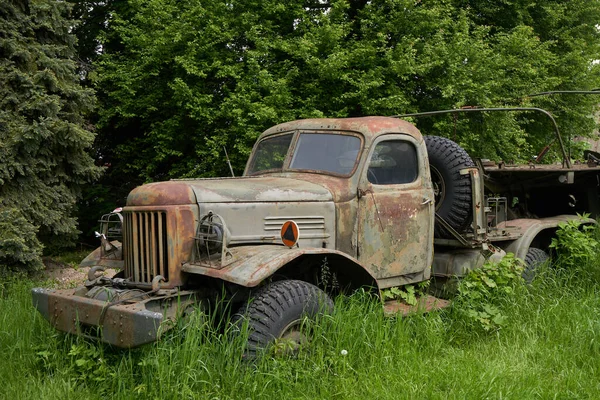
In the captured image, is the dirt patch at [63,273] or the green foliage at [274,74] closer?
the dirt patch at [63,273]

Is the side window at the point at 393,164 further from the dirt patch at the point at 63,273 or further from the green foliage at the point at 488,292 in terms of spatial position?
the dirt patch at the point at 63,273

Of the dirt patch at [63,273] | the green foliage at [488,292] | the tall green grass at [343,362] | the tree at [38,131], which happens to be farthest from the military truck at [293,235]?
the dirt patch at [63,273]

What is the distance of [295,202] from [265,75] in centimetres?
500

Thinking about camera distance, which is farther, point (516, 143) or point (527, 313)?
point (516, 143)

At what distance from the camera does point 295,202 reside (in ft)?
15.8

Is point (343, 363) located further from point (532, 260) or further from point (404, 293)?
point (532, 260)

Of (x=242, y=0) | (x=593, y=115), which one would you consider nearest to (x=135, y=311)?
(x=242, y=0)

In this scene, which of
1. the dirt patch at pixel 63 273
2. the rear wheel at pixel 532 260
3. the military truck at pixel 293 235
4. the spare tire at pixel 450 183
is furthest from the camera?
the dirt patch at pixel 63 273

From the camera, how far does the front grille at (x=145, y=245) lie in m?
4.31

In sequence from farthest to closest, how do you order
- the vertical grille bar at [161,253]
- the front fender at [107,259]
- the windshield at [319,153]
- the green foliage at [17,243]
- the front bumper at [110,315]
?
the green foliage at [17,243], the windshield at [319,153], the front fender at [107,259], the vertical grille bar at [161,253], the front bumper at [110,315]

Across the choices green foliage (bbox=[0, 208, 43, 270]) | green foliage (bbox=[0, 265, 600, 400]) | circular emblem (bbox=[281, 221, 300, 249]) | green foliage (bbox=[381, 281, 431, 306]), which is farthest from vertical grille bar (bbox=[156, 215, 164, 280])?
green foliage (bbox=[0, 208, 43, 270])

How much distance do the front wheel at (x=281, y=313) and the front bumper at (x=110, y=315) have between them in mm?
537

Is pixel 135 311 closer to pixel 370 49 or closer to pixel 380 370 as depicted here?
pixel 380 370

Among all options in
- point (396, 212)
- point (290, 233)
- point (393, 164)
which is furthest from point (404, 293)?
point (290, 233)
